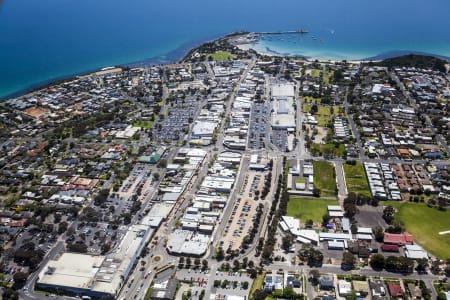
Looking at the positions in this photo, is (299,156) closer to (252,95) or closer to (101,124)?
(252,95)

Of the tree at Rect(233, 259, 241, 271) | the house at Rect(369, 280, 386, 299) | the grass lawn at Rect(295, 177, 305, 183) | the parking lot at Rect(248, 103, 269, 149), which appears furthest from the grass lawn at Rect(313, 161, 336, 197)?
the tree at Rect(233, 259, 241, 271)

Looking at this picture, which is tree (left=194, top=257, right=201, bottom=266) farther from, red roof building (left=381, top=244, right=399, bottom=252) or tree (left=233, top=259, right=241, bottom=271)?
red roof building (left=381, top=244, right=399, bottom=252)

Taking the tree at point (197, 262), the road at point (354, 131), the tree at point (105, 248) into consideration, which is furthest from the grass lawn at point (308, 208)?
the tree at point (105, 248)

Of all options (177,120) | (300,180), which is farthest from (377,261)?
(177,120)

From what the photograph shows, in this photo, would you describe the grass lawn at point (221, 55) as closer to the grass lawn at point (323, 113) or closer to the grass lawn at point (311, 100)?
the grass lawn at point (311, 100)

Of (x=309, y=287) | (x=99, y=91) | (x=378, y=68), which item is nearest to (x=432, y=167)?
(x=309, y=287)

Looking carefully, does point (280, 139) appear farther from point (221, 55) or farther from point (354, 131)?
point (221, 55)
